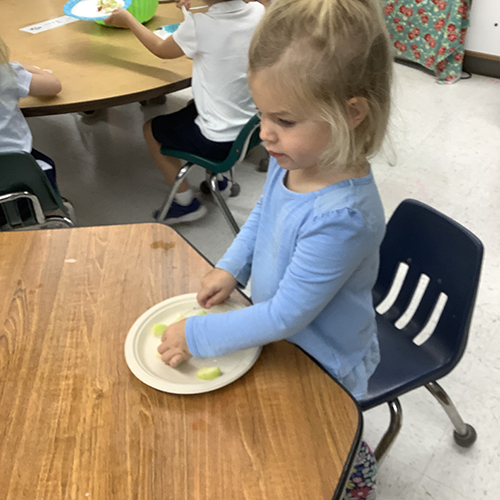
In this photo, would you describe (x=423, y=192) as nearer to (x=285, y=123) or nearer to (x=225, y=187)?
(x=225, y=187)

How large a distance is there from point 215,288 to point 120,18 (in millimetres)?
1548

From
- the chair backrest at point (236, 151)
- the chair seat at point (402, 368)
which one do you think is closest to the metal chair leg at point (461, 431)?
the chair seat at point (402, 368)

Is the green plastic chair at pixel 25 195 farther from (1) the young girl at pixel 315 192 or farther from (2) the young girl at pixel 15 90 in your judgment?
(1) the young girl at pixel 315 192

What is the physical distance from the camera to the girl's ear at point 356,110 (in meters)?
0.66

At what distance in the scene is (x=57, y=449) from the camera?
0.66 m

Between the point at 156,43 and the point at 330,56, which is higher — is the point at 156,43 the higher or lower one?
the lower one

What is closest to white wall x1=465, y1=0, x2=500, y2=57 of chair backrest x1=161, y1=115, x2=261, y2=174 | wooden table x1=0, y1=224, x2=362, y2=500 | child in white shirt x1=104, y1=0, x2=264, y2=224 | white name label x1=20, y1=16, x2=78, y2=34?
child in white shirt x1=104, y1=0, x2=264, y2=224

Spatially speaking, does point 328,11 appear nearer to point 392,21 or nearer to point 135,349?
point 135,349

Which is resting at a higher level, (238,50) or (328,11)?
(328,11)

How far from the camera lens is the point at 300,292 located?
0.73 meters

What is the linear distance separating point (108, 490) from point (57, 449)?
0.10m

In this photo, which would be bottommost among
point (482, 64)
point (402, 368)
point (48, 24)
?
point (482, 64)

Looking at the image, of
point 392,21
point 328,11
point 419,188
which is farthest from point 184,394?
point 392,21

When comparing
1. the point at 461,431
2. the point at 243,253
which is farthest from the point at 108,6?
the point at 461,431
